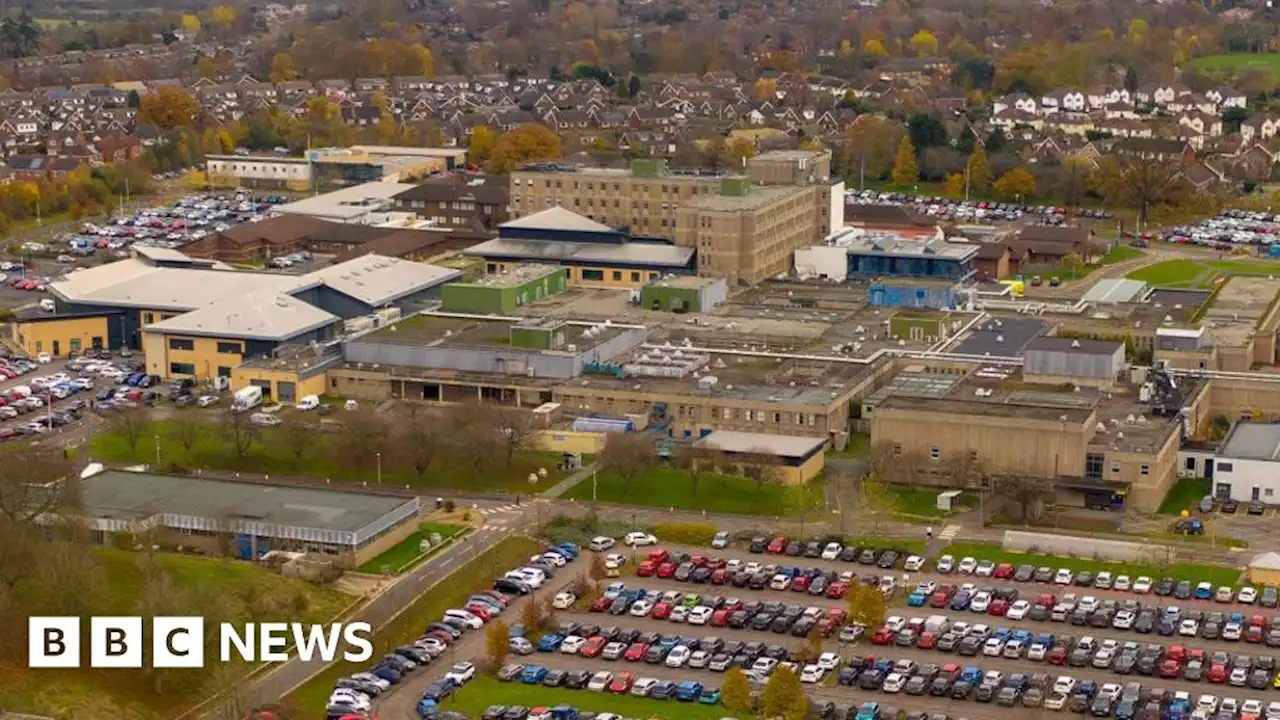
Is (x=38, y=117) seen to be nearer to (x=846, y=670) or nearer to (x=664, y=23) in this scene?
(x=664, y=23)

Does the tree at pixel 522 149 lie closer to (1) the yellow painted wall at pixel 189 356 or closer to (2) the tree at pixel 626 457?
(1) the yellow painted wall at pixel 189 356

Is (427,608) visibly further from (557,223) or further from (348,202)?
(348,202)

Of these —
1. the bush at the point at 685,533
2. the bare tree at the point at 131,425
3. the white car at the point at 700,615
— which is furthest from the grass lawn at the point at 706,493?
the bare tree at the point at 131,425

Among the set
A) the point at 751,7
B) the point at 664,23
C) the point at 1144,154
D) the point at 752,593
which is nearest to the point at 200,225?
the point at 1144,154

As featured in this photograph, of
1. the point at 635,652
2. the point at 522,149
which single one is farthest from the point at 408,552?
the point at 522,149

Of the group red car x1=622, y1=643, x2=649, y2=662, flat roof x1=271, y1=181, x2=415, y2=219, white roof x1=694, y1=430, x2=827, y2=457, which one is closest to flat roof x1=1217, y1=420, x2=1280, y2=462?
white roof x1=694, y1=430, x2=827, y2=457
